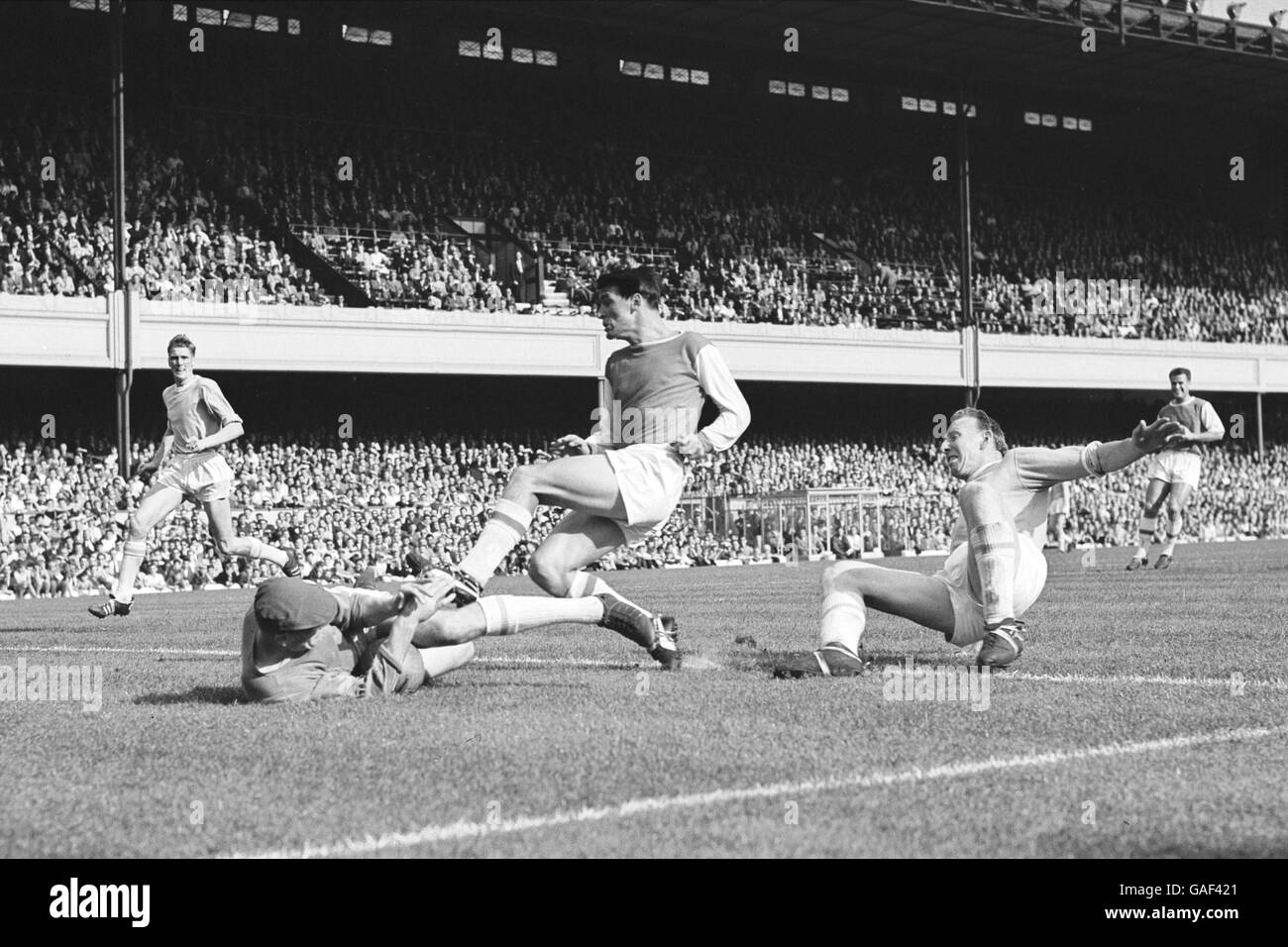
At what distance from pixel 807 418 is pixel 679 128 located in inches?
324

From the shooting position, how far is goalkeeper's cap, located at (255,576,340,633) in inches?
261

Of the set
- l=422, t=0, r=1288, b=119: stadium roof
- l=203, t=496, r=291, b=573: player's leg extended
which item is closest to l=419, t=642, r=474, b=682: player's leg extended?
l=203, t=496, r=291, b=573: player's leg extended

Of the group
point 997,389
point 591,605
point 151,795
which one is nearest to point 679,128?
point 997,389

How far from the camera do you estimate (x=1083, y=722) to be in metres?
6.16

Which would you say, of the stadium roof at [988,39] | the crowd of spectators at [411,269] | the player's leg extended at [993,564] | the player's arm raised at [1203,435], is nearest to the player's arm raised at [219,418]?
the player's arm raised at [1203,435]

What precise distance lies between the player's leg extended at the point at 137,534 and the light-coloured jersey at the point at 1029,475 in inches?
327

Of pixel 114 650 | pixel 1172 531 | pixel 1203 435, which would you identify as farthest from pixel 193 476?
pixel 1172 531

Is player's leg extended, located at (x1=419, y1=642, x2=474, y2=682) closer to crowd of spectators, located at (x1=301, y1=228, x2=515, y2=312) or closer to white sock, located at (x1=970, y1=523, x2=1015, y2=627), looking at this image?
white sock, located at (x1=970, y1=523, x2=1015, y2=627)

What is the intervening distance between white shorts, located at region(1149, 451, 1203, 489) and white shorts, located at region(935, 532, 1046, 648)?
14.0 metres

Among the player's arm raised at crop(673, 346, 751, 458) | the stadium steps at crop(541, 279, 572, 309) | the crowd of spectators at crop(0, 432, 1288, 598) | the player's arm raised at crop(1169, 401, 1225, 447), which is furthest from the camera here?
the stadium steps at crop(541, 279, 572, 309)

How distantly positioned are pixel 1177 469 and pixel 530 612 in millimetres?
15431

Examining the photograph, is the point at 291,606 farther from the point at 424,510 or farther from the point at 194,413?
the point at 424,510

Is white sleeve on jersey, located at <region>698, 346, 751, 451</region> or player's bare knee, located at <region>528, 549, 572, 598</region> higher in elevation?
white sleeve on jersey, located at <region>698, 346, 751, 451</region>
